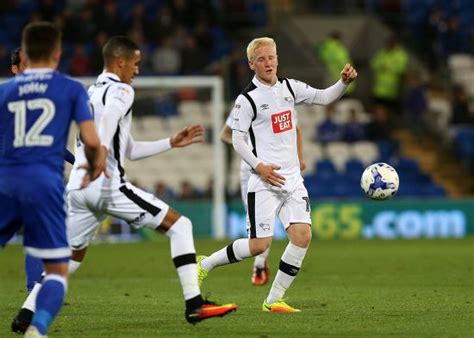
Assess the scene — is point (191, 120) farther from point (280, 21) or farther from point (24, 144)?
point (24, 144)

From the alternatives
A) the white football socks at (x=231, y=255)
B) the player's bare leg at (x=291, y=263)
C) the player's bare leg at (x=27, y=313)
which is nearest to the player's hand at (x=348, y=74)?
the player's bare leg at (x=291, y=263)

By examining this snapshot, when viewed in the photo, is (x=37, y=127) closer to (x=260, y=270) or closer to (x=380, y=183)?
(x=380, y=183)

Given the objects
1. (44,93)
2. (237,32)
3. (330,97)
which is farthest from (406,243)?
(44,93)

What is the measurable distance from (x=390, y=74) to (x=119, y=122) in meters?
18.7

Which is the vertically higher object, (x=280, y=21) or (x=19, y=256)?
(x=280, y=21)

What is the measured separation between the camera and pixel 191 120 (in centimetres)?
2373

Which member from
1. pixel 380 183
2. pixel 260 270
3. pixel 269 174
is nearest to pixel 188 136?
pixel 269 174

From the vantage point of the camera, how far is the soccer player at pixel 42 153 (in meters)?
7.57

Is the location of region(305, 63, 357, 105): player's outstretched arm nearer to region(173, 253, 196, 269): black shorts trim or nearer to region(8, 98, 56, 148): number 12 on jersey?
region(173, 253, 196, 269): black shorts trim

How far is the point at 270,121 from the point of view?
34.3ft

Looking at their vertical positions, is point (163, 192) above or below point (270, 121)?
below

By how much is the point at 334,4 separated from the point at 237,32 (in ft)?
8.23

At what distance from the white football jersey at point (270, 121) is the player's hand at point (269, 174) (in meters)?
0.24

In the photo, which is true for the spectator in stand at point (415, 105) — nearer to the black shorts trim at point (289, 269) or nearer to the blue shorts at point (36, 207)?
the black shorts trim at point (289, 269)
